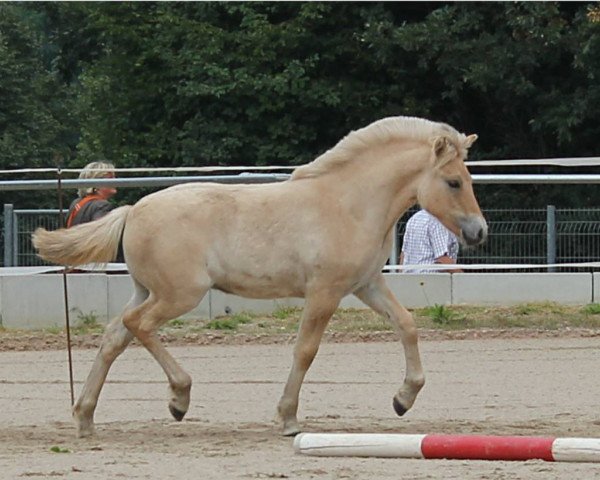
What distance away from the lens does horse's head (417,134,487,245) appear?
10.0m

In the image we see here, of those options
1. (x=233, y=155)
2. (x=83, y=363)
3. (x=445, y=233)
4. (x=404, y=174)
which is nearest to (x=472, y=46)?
(x=233, y=155)

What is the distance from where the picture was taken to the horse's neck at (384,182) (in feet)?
33.0

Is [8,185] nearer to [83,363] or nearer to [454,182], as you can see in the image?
[83,363]

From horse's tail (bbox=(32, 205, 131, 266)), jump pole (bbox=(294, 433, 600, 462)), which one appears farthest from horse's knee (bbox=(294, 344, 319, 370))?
jump pole (bbox=(294, 433, 600, 462))

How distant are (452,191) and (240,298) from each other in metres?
6.54

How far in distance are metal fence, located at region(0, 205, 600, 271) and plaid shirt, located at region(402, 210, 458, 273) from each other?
1.39 meters

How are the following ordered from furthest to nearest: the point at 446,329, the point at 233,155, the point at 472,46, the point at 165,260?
the point at 233,155 < the point at 472,46 < the point at 446,329 < the point at 165,260

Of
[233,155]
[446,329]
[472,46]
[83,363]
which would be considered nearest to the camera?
[83,363]

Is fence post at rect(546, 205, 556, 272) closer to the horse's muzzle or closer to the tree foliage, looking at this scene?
the tree foliage

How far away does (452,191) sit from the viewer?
10094mm

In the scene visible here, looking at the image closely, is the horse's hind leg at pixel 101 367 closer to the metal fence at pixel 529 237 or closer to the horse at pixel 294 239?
the horse at pixel 294 239

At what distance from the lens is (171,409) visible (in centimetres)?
1005

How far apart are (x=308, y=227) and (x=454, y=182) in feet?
3.12

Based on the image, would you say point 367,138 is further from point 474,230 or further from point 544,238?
point 544,238
